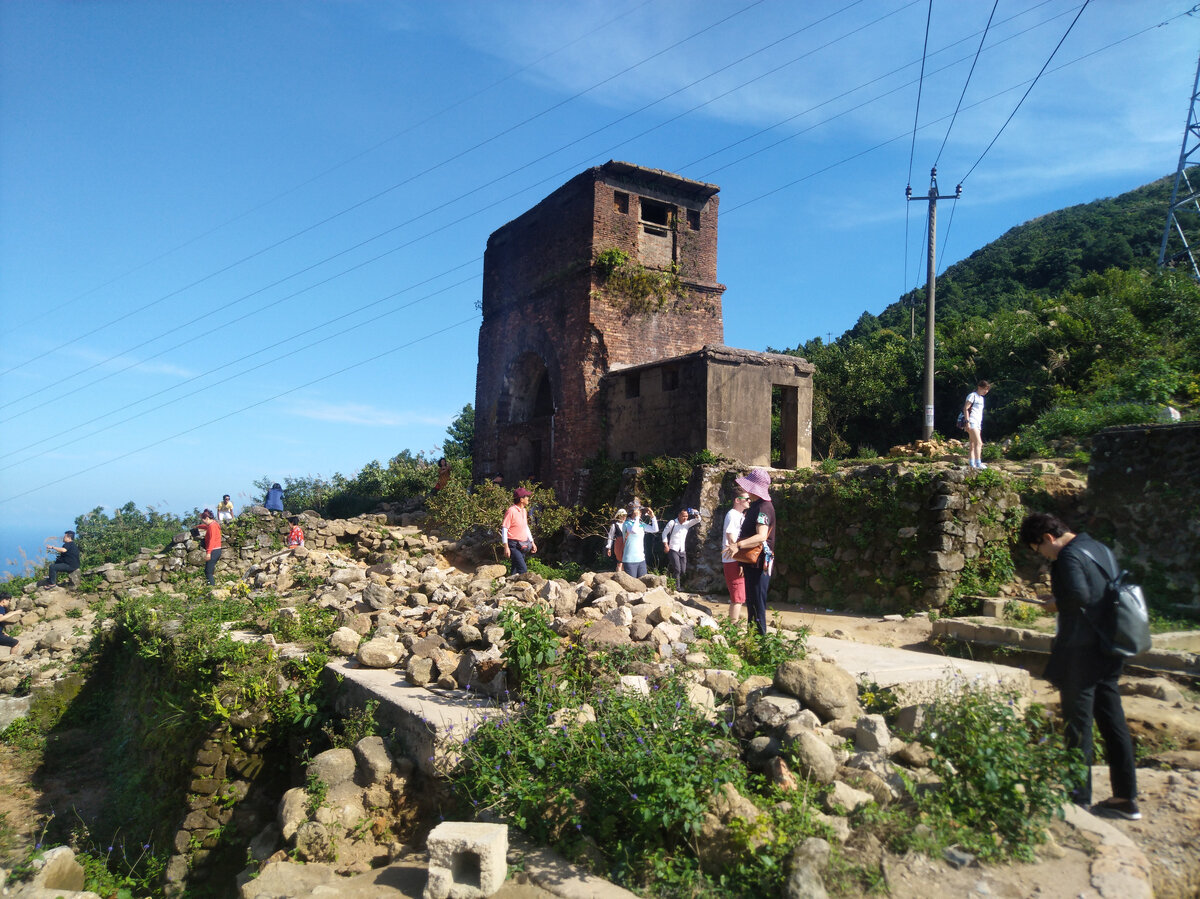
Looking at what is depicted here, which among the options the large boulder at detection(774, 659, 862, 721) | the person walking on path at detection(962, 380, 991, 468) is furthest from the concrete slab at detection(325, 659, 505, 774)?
the person walking on path at detection(962, 380, 991, 468)

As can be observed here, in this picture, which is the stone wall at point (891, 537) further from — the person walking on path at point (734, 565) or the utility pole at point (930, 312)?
the utility pole at point (930, 312)

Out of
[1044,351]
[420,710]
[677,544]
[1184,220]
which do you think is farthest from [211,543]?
[1184,220]

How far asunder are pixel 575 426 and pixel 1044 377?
503 inches

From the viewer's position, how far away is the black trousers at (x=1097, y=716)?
3.93 m

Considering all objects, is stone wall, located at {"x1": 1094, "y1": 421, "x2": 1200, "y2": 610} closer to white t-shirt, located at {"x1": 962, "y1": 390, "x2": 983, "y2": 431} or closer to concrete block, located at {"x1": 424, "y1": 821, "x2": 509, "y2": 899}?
white t-shirt, located at {"x1": 962, "y1": 390, "x2": 983, "y2": 431}

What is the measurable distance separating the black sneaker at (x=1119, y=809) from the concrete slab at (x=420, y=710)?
360 cm

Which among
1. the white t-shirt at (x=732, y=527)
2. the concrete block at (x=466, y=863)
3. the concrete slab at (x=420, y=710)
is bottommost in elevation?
the concrete block at (x=466, y=863)

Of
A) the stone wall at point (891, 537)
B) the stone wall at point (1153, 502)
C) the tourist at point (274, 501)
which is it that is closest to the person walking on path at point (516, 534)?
the stone wall at point (891, 537)

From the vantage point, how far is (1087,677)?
4.04 meters

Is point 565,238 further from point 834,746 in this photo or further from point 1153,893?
point 1153,893

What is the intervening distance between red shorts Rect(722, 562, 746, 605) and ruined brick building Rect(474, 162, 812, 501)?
7044mm

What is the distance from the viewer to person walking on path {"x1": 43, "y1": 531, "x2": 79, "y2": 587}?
52.4 ft

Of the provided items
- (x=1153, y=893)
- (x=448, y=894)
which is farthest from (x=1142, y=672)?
(x=448, y=894)

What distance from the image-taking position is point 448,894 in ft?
12.3
